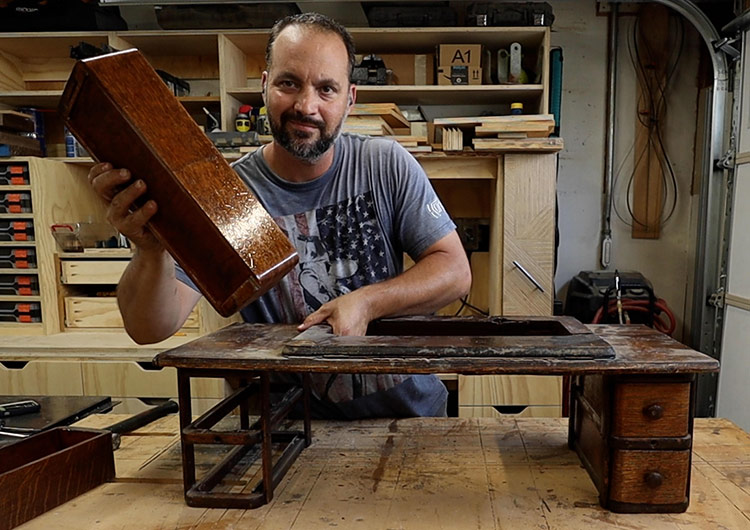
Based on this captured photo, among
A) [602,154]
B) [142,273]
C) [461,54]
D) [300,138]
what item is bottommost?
[142,273]

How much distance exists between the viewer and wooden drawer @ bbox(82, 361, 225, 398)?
205 cm

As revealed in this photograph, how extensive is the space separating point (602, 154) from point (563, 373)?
219 centimetres

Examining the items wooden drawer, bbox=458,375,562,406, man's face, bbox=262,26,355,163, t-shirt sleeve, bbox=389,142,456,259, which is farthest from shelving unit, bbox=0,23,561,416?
man's face, bbox=262,26,355,163

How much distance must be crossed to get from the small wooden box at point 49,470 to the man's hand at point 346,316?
37cm

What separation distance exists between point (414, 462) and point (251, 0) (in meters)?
1.94

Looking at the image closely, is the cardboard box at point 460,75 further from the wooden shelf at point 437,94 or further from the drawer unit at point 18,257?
the drawer unit at point 18,257

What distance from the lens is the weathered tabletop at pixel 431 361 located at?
0.67m

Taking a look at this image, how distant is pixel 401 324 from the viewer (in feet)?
3.21

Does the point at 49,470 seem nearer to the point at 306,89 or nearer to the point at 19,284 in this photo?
the point at 306,89

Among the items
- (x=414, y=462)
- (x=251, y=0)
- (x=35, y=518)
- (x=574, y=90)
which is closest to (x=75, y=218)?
(x=251, y=0)

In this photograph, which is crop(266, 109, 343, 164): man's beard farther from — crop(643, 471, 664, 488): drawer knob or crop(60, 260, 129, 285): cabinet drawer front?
crop(60, 260, 129, 285): cabinet drawer front

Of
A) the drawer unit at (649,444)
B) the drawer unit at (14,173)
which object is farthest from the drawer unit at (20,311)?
the drawer unit at (649,444)

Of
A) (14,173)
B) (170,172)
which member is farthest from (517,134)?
(14,173)

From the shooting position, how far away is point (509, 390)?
197 centimetres
